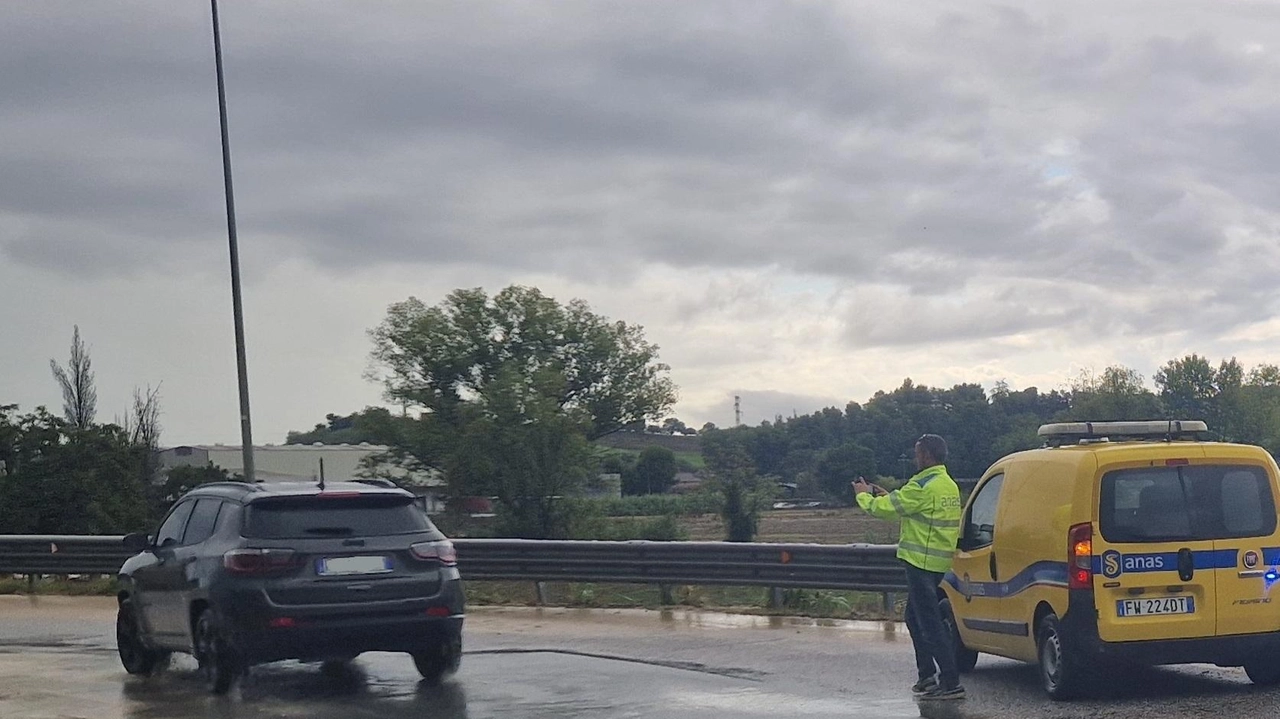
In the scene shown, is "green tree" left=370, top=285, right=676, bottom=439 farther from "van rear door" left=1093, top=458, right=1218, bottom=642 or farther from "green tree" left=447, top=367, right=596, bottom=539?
"van rear door" left=1093, top=458, right=1218, bottom=642

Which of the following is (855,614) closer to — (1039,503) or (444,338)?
(1039,503)

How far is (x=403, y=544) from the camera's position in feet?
36.0

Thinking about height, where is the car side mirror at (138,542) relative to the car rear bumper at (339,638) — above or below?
above

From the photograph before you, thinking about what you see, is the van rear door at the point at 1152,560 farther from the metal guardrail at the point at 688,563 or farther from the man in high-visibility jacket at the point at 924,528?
the metal guardrail at the point at 688,563

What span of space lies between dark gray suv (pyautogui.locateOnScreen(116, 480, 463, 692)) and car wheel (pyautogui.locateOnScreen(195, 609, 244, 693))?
0.04 ft

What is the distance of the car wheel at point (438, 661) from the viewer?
11406 mm

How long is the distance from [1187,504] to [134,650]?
27.5 feet

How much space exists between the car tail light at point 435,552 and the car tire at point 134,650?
2.77 meters

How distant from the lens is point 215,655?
35.7 feet

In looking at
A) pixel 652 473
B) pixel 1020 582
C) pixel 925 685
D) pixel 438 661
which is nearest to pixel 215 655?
pixel 438 661

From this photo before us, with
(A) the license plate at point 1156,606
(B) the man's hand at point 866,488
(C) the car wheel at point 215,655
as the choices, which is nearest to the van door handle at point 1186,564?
(A) the license plate at point 1156,606

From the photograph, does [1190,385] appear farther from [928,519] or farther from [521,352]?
[928,519]

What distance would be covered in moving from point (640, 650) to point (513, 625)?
125 inches

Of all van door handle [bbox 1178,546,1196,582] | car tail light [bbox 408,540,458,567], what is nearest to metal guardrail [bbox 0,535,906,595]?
car tail light [bbox 408,540,458,567]
